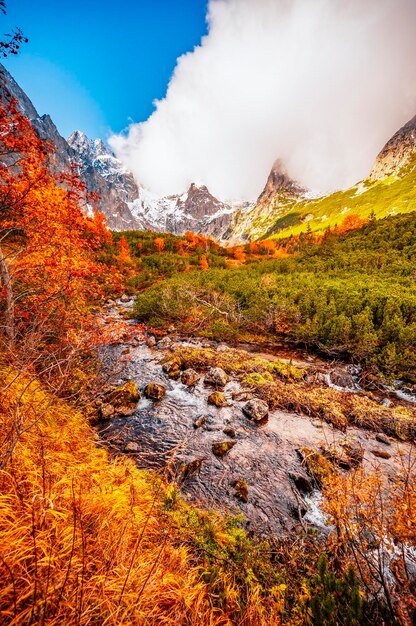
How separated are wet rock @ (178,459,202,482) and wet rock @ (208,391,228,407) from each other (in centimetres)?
325

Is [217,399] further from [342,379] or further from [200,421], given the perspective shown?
[342,379]

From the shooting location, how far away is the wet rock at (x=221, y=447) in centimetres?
776

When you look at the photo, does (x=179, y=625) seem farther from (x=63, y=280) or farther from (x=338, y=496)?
(x=63, y=280)

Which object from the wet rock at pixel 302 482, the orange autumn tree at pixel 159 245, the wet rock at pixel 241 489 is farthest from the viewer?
the orange autumn tree at pixel 159 245

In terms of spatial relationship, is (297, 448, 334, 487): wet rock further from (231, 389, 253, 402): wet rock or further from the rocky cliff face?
the rocky cliff face

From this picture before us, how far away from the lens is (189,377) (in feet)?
40.1

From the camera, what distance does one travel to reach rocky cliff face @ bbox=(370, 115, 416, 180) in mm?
155750

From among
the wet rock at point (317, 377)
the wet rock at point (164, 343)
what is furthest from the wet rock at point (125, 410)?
the wet rock at point (317, 377)

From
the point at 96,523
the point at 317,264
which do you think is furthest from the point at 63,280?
the point at 317,264

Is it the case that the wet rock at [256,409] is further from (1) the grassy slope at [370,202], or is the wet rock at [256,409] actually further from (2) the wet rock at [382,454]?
(1) the grassy slope at [370,202]

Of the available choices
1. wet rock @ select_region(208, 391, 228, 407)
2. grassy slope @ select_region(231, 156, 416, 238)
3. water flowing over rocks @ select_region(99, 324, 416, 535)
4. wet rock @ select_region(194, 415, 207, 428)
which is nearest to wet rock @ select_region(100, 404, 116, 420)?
water flowing over rocks @ select_region(99, 324, 416, 535)

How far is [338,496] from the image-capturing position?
5.76 meters

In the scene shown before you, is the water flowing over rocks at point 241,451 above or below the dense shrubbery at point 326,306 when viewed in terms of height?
below

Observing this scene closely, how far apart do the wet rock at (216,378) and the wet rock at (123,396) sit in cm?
357
